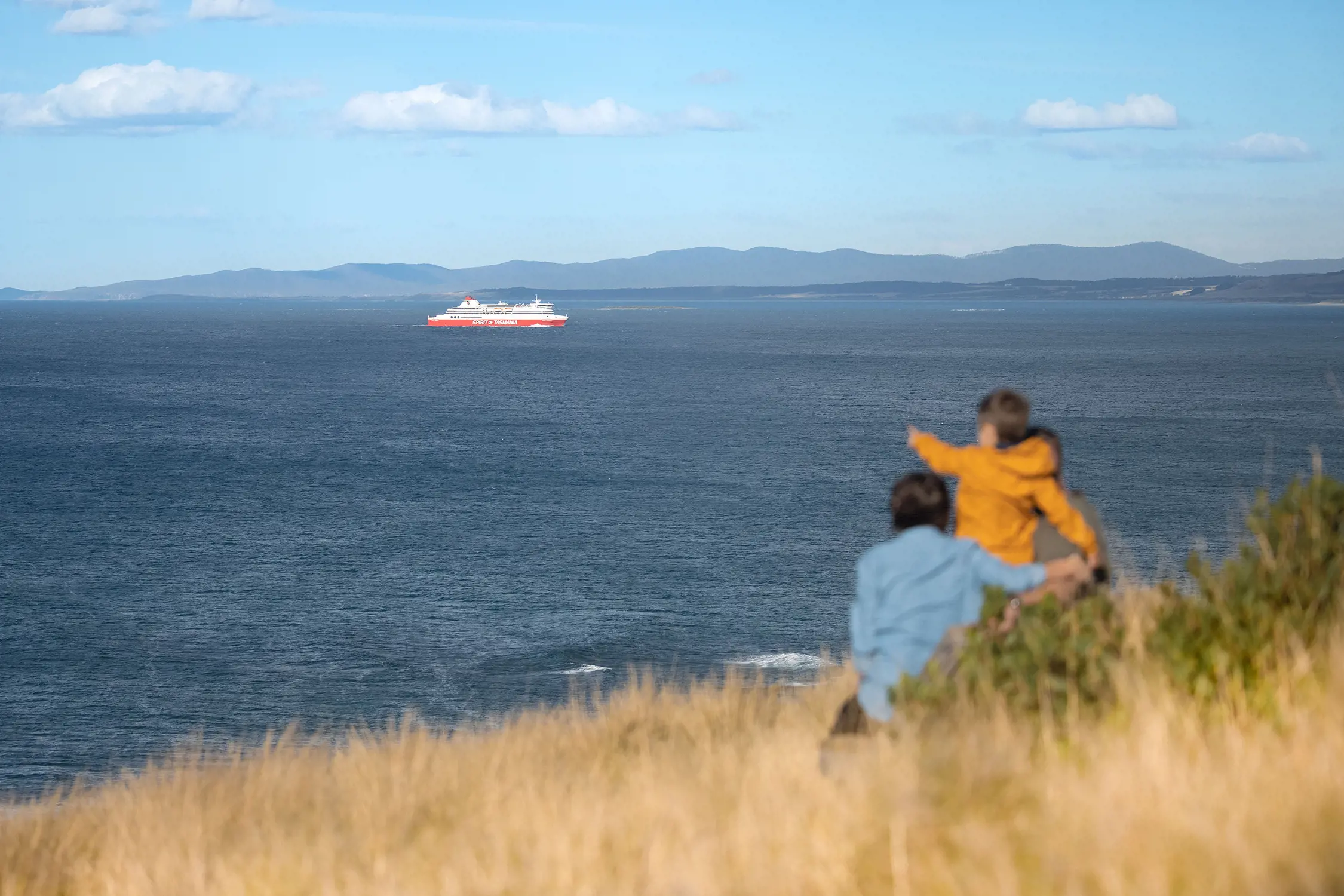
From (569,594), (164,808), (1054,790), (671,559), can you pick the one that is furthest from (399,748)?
(671,559)

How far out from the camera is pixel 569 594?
1786 inches

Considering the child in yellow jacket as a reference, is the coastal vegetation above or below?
below

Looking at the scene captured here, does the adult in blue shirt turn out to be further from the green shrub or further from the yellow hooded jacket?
the yellow hooded jacket

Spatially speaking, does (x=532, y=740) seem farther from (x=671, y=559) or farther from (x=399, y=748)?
→ (x=671, y=559)

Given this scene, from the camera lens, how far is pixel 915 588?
5562 millimetres

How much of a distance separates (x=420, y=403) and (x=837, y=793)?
327 feet

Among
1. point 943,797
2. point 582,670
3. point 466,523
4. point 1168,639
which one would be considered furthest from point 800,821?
point 466,523

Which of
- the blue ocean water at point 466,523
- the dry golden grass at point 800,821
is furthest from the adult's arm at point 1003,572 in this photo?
the blue ocean water at point 466,523

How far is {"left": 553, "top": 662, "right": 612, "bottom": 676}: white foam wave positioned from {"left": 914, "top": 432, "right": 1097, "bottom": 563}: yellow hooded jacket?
3059 centimetres

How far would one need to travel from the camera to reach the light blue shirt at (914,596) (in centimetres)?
550

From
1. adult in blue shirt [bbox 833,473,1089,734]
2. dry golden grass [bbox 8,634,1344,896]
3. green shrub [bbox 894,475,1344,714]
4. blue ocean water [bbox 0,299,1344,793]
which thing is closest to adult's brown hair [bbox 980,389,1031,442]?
adult in blue shirt [bbox 833,473,1089,734]

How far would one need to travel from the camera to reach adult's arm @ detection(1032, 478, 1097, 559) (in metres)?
6.29

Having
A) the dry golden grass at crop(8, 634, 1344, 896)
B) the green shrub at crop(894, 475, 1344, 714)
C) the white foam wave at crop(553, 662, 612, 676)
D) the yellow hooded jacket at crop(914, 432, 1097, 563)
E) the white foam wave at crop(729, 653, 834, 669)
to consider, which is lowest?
the white foam wave at crop(553, 662, 612, 676)

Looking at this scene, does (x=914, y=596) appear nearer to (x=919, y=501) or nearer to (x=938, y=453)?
(x=919, y=501)
